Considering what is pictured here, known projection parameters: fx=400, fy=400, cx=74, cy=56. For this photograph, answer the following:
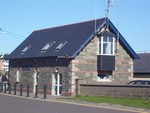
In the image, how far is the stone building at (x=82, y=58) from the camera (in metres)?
33.8

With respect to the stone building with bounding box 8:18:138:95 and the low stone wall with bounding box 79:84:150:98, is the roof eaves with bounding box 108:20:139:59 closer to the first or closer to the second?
the stone building with bounding box 8:18:138:95

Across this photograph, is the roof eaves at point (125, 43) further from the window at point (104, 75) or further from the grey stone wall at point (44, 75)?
the grey stone wall at point (44, 75)

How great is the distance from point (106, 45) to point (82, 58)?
9.25 ft

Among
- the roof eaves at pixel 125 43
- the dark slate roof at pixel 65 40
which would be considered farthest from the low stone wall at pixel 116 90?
the roof eaves at pixel 125 43

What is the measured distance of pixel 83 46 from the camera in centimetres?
3375

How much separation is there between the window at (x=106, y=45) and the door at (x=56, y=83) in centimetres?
428

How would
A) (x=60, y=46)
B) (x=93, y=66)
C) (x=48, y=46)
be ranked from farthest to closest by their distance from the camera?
(x=48, y=46) < (x=60, y=46) < (x=93, y=66)

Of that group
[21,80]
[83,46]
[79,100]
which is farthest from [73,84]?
[21,80]

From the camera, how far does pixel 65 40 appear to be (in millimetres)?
36375

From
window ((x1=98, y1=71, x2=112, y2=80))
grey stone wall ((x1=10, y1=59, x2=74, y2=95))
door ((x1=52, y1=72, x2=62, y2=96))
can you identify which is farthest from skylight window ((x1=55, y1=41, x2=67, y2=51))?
window ((x1=98, y1=71, x2=112, y2=80))

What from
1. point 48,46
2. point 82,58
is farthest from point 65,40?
point 82,58

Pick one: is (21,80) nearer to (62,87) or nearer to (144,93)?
(62,87)

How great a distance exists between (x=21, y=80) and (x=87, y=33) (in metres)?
10.5

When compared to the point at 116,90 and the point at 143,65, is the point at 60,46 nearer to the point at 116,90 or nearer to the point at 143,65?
the point at 116,90
